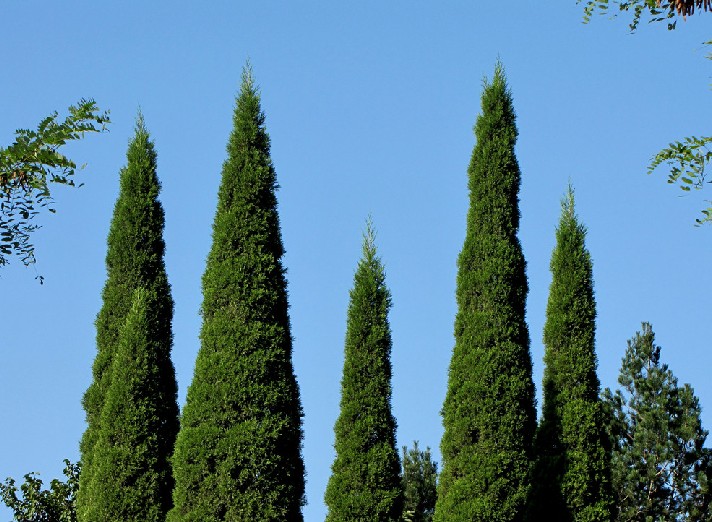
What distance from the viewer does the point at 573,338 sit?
19656 mm

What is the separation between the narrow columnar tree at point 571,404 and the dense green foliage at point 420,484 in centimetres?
1169

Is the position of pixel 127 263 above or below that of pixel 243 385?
above

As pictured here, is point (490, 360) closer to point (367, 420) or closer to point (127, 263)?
point (367, 420)

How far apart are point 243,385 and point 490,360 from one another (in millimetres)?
4740

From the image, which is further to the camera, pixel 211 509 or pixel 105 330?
pixel 105 330

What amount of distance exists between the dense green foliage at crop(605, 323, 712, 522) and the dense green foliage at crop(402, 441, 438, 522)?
22.0ft

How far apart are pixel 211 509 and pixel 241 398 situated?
180cm

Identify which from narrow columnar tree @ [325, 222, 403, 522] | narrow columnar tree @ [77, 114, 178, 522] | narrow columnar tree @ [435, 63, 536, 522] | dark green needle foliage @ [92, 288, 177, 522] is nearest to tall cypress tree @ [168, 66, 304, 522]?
narrow columnar tree @ [325, 222, 403, 522]

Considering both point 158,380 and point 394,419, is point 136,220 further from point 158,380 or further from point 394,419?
point 394,419

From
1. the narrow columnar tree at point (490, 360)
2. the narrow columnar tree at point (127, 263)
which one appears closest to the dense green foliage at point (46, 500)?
the narrow columnar tree at point (127, 263)

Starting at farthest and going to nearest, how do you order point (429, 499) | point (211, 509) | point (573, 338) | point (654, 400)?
point (429, 499), point (654, 400), point (573, 338), point (211, 509)

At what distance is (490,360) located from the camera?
701 inches

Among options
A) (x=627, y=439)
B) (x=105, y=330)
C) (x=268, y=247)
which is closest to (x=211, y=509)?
(x=268, y=247)

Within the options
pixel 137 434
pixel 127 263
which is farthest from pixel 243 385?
pixel 127 263
